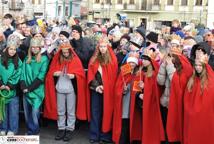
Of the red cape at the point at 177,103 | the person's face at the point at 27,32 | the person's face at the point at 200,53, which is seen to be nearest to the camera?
the person's face at the point at 200,53

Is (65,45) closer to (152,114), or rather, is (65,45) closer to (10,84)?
(10,84)

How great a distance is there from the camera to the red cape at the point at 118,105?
7086 mm

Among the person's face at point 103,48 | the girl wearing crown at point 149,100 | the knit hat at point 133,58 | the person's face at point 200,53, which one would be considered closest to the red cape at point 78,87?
the person's face at point 103,48

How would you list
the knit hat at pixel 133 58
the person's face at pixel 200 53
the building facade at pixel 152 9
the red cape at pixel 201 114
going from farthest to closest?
the building facade at pixel 152 9 < the knit hat at pixel 133 58 < the person's face at pixel 200 53 < the red cape at pixel 201 114

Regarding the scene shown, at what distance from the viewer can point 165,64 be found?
641cm

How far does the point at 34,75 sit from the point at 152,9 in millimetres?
55370

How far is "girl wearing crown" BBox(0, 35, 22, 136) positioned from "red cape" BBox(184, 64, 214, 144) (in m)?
2.83

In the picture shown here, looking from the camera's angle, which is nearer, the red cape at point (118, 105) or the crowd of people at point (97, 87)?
the crowd of people at point (97, 87)

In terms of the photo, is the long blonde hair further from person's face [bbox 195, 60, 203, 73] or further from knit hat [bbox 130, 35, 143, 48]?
knit hat [bbox 130, 35, 143, 48]

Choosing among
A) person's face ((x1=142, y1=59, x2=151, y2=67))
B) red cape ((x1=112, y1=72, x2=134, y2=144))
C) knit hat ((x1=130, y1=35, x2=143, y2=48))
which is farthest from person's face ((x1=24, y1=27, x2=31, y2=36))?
person's face ((x1=142, y1=59, x2=151, y2=67))

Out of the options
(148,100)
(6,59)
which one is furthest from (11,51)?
(148,100)

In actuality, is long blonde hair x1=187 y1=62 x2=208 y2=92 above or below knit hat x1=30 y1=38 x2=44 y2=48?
below

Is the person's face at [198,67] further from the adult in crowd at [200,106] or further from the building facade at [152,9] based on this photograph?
the building facade at [152,9]

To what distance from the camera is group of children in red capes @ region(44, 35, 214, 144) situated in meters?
6.01
